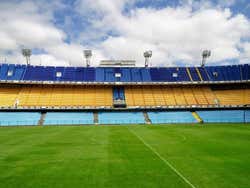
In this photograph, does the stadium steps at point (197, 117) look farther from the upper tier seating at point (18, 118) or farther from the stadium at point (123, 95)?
the upper tier seating at point (18, 118)

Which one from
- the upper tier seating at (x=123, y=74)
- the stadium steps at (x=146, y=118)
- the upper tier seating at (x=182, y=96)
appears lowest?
the stadium steps at (x=146, y=118)

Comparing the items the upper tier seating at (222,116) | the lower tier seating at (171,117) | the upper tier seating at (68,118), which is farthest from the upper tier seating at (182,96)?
the upper tier seating at (68,118)

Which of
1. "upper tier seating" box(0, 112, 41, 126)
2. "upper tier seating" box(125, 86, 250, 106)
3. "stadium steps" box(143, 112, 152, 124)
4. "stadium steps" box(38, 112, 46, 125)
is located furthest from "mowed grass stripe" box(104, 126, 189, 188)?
"upper tier seating" box(125, 86, 250, 106)

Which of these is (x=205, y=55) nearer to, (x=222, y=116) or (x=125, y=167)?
(x=222, y=116)

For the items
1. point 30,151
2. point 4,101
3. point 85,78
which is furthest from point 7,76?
point 30,151

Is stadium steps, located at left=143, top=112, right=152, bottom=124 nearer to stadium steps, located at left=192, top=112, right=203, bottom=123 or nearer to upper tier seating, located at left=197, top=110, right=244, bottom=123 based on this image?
stadium steps, located at left=192, top=112, right=203, bottom=123

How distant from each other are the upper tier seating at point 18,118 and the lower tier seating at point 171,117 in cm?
2632

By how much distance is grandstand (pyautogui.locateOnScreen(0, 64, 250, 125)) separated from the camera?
49.9 meters

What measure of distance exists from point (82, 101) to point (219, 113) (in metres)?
34.1

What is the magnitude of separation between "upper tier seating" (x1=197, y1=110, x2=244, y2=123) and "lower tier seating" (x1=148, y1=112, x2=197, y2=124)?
9.70 feet

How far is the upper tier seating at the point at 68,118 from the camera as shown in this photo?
46.8 meters

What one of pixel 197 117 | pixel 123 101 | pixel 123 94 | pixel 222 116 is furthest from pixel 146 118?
pixel 222 116

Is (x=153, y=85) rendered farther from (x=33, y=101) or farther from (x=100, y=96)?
(x=33, y=101)

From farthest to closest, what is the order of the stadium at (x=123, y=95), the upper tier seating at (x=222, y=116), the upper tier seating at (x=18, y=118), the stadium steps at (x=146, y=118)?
the stadium at (x=123, y=95) → the stadium steps at (x=146, y=118) → the upper tier seating at (x=222, y=116) → the upper tier seating at (x=18, y=118)
